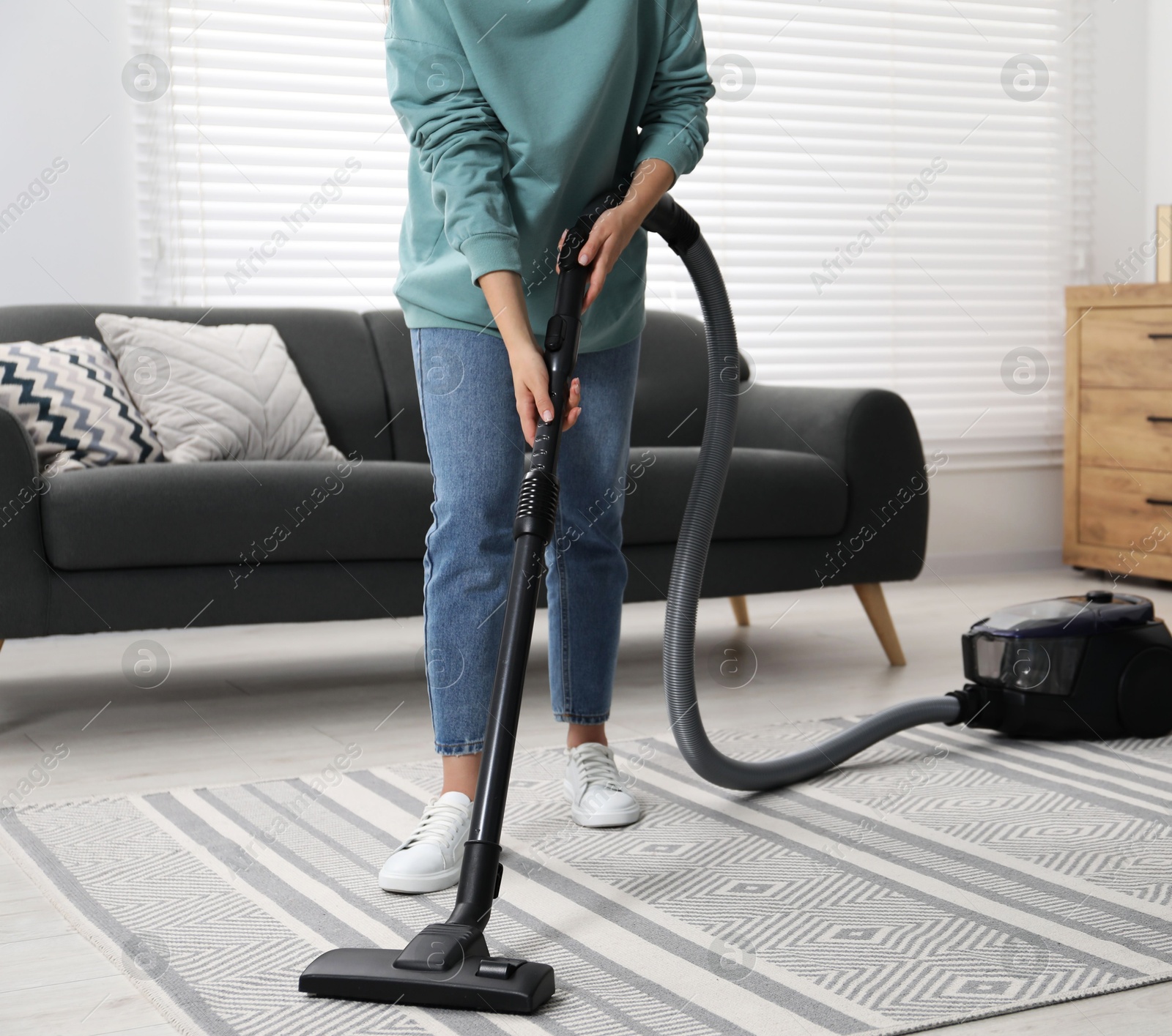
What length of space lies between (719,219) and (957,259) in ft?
2.82

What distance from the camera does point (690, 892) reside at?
136cm

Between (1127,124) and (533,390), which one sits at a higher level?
(1127,124)

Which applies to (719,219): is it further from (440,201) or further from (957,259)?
(440,201)

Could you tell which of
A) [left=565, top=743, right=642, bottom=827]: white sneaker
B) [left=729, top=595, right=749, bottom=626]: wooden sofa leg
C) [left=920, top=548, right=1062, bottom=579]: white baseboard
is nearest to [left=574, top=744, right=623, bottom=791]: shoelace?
[left=565, top=743, right=642, bottom=827]: white sneaker

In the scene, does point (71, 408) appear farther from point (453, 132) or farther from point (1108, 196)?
point (1108, 196)

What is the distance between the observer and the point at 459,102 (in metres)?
1.39

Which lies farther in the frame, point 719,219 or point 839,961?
point 719,219

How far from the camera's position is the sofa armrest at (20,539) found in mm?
2035

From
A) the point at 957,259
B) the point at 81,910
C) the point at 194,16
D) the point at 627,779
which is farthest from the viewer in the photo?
the point at 957,259

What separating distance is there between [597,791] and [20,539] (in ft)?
3.57

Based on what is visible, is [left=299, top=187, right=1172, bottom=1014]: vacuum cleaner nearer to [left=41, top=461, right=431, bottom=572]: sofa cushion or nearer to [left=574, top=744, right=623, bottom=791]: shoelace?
[left=574, top=744, right=623, bottom=791]: shoelace

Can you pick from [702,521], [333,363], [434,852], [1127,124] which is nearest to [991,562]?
[1127,124]

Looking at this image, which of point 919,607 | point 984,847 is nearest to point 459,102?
point 984,847

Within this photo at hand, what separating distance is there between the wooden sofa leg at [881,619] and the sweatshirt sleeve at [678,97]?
133cm
